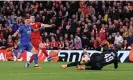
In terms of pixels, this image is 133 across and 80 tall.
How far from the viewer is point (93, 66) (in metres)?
18.8

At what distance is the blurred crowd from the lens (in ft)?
94.6

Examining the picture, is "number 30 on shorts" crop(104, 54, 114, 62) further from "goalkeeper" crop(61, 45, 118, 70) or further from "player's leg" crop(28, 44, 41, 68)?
"player's leg" crop(28, 44, 41, 68)

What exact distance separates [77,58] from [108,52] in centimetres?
861

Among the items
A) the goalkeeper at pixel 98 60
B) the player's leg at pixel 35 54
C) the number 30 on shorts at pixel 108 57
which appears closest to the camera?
the goalkeeper at pixel 98 60

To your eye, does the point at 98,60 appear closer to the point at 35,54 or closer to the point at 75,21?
the point at 35,54

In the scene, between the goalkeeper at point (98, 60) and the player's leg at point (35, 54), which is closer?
the goalkeeper at point (98, 60)

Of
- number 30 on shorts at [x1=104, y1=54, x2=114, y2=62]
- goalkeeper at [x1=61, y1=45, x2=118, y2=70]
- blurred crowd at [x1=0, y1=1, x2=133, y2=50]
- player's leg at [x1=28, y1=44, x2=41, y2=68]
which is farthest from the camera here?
blurred crowd at [x1=0, y1=1, x2=133, y2=50]

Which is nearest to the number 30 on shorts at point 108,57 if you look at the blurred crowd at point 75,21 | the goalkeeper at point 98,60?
the goalkeeper at point 98,60

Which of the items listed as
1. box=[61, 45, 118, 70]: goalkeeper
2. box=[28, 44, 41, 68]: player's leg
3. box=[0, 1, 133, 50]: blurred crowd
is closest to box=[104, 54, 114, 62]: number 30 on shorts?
box=[61, 45, 118, 70]: goalkeeper

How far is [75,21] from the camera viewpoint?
30.7 m

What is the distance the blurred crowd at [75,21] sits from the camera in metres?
28.8

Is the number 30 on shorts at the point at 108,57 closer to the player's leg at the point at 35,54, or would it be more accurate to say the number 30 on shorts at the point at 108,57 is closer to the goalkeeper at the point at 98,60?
the goalkeeper at the point at 98,60

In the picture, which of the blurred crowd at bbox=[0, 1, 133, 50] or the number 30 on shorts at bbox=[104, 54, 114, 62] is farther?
the blurred crowd at bbox=[0, 1, 133, 50]

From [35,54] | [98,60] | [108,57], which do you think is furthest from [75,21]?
[98,60]
